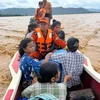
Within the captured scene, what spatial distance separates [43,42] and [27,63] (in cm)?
132

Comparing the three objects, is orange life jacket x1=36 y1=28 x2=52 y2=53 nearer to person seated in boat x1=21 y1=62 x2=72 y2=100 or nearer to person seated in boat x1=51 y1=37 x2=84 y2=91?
person seated in boat x1=51 y1=37 x2=84 y2=91

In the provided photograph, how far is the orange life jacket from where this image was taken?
4.29 m

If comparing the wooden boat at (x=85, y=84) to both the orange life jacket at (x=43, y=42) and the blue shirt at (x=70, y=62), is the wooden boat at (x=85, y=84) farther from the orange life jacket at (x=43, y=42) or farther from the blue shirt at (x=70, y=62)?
the orange life jacket at (x=43, y=42)

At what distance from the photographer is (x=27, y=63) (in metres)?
3.03

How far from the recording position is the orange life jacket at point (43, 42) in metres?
4.29

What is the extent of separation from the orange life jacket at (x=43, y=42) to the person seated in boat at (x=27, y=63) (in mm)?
1002

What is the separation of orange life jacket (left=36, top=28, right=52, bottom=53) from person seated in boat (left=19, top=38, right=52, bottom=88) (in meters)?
1.00

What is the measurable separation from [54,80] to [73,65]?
90cm

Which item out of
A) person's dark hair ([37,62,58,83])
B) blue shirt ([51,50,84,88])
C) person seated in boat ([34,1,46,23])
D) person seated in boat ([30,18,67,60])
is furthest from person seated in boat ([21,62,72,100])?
person seated in boat ([34,1,46,23])

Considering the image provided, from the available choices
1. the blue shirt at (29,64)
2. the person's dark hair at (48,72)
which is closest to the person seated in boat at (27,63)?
the blue shirt at (29,64)

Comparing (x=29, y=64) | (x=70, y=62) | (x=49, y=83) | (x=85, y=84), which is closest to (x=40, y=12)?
(x=85, y=84)

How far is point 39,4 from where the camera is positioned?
743 cm

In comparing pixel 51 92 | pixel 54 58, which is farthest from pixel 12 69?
pixel 51 92

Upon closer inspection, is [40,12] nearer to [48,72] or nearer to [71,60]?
[71,60]
